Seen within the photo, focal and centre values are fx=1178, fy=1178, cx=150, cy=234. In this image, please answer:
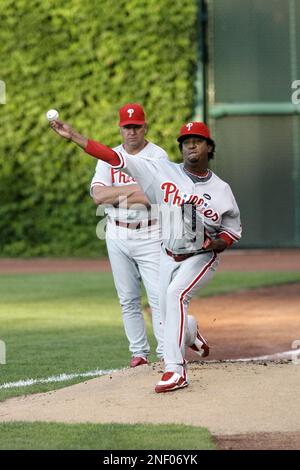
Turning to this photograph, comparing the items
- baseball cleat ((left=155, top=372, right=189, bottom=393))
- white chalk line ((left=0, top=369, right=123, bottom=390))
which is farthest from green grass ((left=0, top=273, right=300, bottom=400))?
baseball cleat ((left=155, top=372, right=189, bottom=393))

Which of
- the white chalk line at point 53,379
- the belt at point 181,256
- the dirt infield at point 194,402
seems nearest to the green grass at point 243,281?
the white chalk line at point 53,379

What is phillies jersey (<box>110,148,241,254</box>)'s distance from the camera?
25.0 feet

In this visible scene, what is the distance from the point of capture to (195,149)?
25.0 ft

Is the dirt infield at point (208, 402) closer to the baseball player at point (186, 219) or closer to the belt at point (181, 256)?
the baseball player at point (186, 219)

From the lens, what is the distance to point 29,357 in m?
10.1

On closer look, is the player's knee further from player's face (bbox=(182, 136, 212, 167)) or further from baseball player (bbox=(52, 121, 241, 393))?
player's face (bbox=(182, 136, 212, 167))

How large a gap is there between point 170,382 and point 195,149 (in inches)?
Result: 59.3

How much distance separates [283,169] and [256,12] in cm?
290

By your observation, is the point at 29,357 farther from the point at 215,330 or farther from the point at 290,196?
the point at 290,196

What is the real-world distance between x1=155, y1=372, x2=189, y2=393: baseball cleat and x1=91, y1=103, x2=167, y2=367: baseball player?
1596mm

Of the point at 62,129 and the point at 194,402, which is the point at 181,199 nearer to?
the point at 62,129

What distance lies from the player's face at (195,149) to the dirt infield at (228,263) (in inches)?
430

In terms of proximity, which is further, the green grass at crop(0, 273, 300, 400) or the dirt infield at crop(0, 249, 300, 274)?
the dirt infield at crop(0, 249, 300, 274)

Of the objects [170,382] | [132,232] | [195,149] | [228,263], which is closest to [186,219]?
[195,149]
